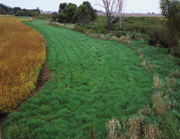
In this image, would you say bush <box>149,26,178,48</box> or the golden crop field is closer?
the golden crop field

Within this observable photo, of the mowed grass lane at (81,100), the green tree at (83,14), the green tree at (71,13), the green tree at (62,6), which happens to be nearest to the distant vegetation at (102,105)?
the mowed grass lane at (81,100)

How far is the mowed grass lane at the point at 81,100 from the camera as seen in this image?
4.61 metres

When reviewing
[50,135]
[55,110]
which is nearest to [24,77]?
[55,110]

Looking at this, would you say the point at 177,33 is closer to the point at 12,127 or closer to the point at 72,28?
the point at 12,127

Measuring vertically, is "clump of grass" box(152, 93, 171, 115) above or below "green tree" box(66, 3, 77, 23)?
below

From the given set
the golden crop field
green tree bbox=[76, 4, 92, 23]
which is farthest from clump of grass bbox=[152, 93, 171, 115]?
green tree bbox=[76, 4, 92, 23]

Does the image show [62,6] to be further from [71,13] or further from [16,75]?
[16,75]

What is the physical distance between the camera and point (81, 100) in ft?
20.8

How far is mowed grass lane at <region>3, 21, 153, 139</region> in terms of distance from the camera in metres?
4.61

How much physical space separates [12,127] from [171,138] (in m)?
4.34

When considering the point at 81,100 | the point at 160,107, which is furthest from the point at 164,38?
the point at 81,100

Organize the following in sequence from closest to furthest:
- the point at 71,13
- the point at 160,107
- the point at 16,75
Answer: the point at 160,107, the point at 16,75, the point at 71,13

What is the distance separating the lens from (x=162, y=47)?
16.8 meters

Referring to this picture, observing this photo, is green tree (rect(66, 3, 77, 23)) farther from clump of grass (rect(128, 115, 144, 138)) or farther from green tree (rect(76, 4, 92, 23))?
clump of grass (rect(128, 115, 144, 138))
